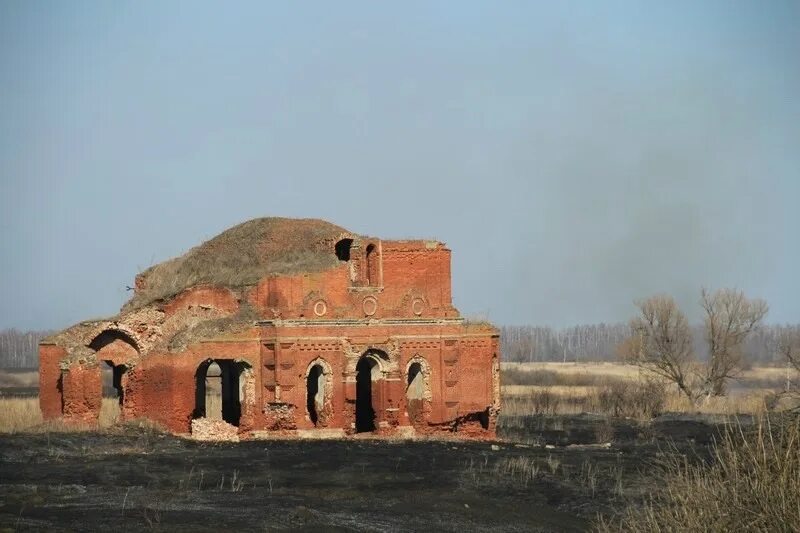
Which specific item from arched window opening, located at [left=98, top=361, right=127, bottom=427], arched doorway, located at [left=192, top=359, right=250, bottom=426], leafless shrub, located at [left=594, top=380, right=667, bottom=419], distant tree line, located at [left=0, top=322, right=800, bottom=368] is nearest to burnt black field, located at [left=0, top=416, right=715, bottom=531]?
arched window opening, located at [left=98, top=361, right=127, bottom=427]

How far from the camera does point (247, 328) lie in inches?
1282

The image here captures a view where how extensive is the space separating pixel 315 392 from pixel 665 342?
1084 inches

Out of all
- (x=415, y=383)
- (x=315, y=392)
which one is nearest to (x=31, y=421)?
(x=315, y=392)

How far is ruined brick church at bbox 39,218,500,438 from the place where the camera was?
105 feet

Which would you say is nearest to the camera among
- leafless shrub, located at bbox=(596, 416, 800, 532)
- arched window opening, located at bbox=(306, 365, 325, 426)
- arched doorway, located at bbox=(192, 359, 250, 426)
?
leafless shrub, located at bbox=(596, 416, 800, 532)

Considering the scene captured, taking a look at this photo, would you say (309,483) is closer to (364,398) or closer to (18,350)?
(364,398)

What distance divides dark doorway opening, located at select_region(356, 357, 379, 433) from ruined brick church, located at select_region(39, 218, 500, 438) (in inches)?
11.4

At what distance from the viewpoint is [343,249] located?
3556 cm

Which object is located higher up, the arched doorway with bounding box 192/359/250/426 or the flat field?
the arched doorway with bounding box 192/359/250/426

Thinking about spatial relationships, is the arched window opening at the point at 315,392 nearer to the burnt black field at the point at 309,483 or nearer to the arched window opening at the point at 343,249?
the burnt black field at the point at 309,483

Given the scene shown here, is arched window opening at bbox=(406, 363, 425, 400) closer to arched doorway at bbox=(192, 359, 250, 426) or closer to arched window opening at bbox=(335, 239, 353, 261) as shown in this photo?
arched window opening at bbox=(335, 239, 353, 261)

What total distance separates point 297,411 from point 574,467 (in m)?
7.97

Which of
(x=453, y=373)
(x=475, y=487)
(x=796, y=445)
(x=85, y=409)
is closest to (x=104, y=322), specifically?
→ (x=85, y=409)

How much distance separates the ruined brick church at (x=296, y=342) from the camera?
1260 inches
